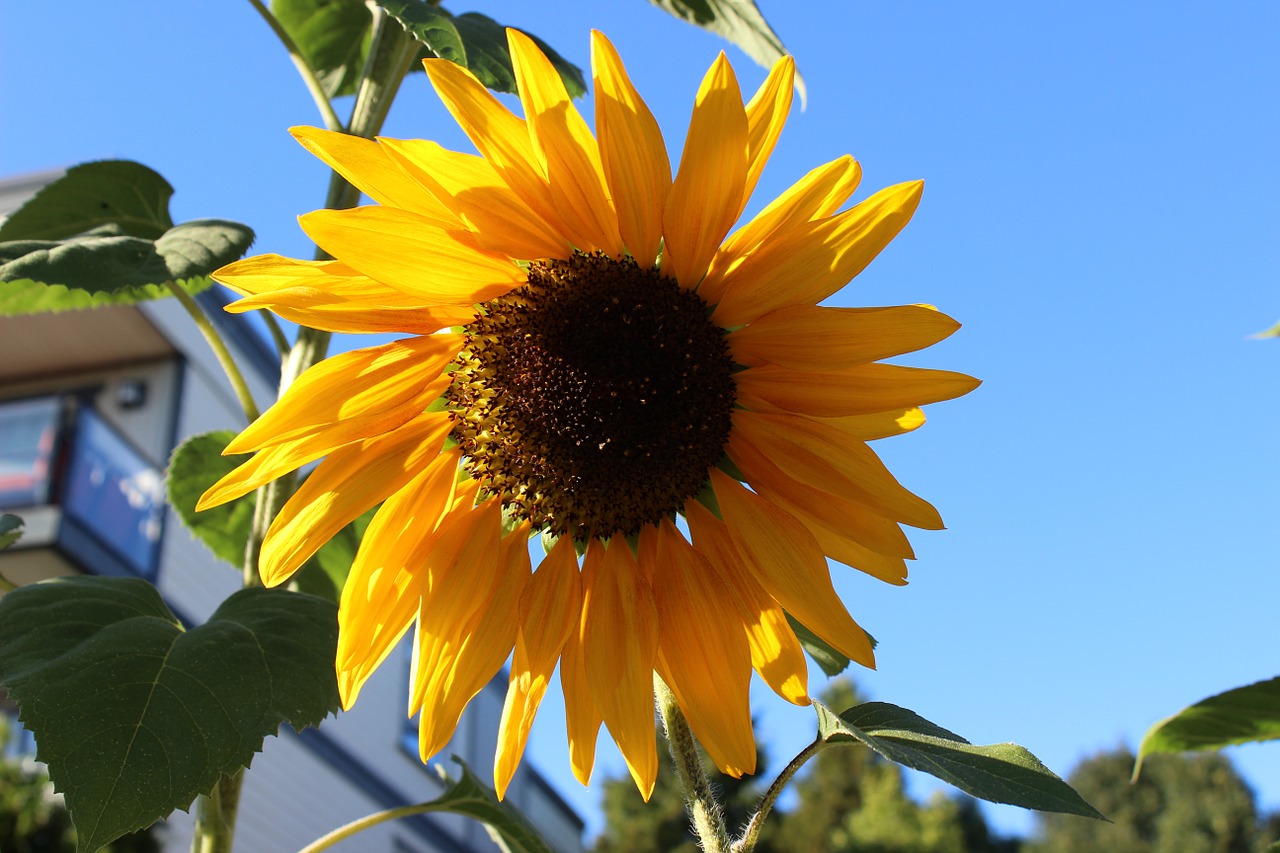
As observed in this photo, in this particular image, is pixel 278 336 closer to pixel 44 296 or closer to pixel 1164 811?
pixel 44 296

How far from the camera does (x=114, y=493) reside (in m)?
13.2

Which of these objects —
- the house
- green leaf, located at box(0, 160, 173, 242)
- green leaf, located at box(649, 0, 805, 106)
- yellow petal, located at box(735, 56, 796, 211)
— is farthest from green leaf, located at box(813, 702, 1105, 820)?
the house

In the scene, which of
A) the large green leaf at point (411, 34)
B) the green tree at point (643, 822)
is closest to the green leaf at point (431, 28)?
the large green leaf at point (411, 34)

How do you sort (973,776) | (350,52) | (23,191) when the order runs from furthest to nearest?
1. (23,191)
2. (350,52)
3. (973,776)

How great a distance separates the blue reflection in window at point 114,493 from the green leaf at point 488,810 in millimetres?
12208

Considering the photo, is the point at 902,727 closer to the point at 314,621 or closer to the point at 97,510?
the point at 314,621

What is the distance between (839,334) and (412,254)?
41 cm

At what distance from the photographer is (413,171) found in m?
1.11

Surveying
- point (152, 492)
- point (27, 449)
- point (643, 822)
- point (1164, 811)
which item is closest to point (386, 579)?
point (27, 449)

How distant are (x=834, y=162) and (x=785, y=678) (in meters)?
0.49

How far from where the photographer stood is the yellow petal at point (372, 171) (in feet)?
3.52

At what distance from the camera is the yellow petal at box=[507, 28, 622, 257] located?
108cm

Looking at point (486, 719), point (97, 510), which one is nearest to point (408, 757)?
point (486, 719)

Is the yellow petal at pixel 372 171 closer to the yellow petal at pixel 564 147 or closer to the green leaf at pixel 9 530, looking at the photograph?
the yellow petal at pixel 564 147
